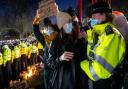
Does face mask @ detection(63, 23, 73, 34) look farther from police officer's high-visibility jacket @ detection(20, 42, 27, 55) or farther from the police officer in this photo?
police officer's high-visibility jacket @ detection(20, 42, 27, 55)

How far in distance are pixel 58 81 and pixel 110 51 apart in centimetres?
99

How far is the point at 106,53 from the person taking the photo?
3.51m

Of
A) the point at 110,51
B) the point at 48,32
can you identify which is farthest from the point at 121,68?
the point at 48,32

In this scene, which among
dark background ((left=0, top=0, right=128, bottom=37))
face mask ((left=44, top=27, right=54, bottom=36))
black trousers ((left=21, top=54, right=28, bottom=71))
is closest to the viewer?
face mask ((left=44, top=27, right=54, bottom=36))

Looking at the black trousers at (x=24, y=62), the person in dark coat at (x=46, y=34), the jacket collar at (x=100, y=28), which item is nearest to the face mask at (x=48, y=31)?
the person in dark coat at (x=46, y=34)

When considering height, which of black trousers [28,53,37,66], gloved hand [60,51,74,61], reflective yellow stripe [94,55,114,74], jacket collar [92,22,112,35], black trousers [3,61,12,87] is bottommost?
black trousers [3,61,12,87]

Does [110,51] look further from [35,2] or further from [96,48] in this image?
[35,2]

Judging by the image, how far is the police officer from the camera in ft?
11.5

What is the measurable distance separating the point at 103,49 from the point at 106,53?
0.19 ft

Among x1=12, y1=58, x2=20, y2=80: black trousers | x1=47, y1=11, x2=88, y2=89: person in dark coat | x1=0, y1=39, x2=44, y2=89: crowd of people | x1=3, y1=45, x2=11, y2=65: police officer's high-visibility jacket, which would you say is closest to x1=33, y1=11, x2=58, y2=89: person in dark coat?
x1=47, y1=11, x2=88, y2=89: person in dark coat

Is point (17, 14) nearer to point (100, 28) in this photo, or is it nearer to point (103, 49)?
point (100, 28)

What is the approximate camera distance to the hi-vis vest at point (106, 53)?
351 centimetres

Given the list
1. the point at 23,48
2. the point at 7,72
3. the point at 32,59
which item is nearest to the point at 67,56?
the point at 7,72

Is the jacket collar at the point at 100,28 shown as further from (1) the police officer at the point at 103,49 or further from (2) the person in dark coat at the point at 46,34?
(2) the person in dark coat at the point at 46,34
